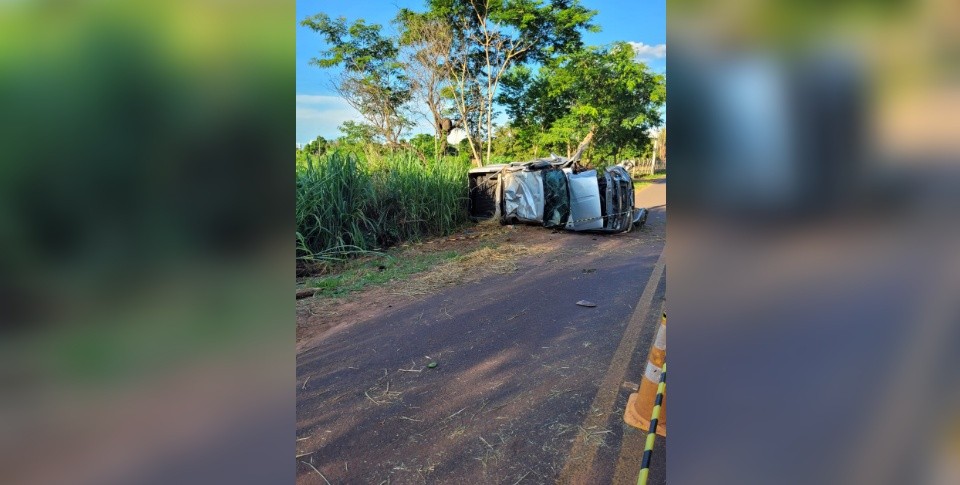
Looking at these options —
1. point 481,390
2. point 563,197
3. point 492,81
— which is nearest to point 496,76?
point 492,81

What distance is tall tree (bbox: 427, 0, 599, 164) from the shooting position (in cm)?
2153

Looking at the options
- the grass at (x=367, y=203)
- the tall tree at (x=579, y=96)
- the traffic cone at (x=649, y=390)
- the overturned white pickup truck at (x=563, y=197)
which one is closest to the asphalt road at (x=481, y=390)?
the traffic cone at (x=649, y=390)

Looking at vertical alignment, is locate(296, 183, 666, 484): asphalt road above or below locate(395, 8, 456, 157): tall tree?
below

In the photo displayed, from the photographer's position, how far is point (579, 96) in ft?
81.0
